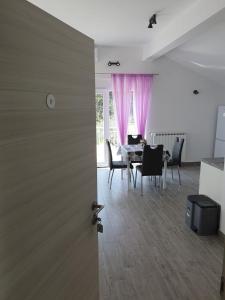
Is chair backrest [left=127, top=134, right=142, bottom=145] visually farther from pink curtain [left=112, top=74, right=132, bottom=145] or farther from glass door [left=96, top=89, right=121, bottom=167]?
glass door [left=96, top=89, right=121, bottom=167]

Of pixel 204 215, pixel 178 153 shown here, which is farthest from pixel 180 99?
pixel 204 215

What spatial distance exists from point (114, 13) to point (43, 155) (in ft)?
9.76

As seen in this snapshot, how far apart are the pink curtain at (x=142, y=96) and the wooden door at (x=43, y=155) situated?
450 centimetres

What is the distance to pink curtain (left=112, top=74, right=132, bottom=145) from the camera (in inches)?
225

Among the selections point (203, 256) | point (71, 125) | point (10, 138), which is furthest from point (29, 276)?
point (203, 256)

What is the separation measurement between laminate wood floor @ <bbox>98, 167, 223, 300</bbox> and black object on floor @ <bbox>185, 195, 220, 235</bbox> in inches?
3.9

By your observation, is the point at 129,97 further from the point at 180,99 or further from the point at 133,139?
the point at 180,99

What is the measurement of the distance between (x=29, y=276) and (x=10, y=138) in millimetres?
575

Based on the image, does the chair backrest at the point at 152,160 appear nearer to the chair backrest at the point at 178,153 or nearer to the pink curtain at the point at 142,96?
the chair backrest at the point at 178,153

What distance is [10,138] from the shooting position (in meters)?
0.83

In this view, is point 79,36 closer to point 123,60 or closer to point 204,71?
point 123,60

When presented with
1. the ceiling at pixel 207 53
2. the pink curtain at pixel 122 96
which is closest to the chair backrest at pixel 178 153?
the pink curtain at pixel 122 96

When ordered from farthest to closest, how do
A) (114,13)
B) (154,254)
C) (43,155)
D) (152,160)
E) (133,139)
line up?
(133,139) < (152,160) < (114,13) < (154,254) < (43,155)

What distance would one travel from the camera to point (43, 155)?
1.02 meters
